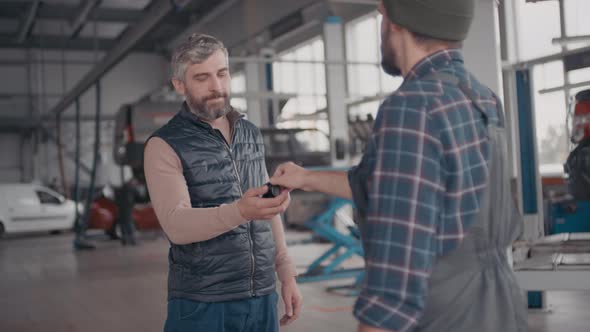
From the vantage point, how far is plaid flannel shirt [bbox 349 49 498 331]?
1.09m

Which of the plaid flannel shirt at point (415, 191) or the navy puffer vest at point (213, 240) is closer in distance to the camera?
the plaid flannel shirt at point (415, 191)

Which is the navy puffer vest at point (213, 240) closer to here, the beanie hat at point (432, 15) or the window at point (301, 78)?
the beanie hat at point (432, 15)

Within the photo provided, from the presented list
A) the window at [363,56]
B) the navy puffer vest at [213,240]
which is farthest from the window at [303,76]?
the navy puffer vest at [213,240]

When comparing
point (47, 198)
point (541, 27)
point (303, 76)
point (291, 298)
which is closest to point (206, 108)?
point (291, 298)

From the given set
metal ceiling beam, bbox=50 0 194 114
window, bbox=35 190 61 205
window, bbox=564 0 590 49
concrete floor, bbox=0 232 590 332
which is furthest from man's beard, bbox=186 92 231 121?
window, bbox=35 190 61 205

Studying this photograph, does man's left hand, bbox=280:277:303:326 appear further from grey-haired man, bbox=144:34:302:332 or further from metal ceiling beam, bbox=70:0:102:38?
metal ceiling beam, bbox=70:0:102:38

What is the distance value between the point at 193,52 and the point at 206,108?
6.6 inches

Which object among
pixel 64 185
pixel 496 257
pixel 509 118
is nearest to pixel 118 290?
pixel 509 118

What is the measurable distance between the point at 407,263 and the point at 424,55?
398 millimetres

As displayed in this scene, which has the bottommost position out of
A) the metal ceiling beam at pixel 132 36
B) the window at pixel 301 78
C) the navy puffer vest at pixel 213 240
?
the navy puffer vest at pixel 213 240

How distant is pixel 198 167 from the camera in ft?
6.42

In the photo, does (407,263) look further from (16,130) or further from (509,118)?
(16,130)

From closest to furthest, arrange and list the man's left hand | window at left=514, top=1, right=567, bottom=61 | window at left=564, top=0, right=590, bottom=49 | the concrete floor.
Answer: the man's left hand, the concrete floor, window at left=514, top=1, right=567, bottom=61, window at left=564, top=0, right=590, bottom=49

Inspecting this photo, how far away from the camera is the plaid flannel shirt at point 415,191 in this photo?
3.58 feet
